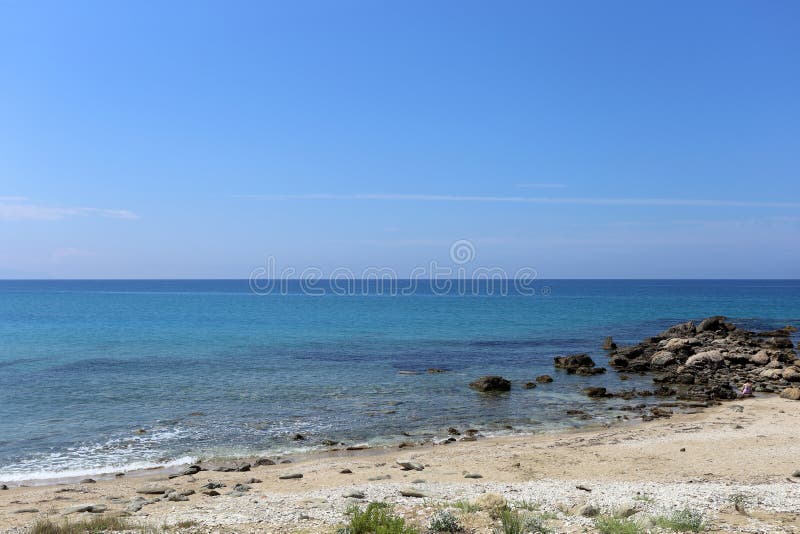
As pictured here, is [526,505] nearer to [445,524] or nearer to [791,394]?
[445,524]

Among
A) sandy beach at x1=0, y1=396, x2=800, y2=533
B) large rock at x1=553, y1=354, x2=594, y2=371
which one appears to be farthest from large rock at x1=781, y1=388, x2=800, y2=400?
large rock at x1=553, y1=354, x2=594, y2=371

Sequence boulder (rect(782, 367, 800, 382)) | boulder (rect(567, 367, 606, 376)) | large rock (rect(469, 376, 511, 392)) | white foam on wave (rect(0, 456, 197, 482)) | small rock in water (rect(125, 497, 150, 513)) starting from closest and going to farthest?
1. small rock in water (rect(125, 497, 150, 513))
2. white foam on wave (rect(0, 456, 197, 482))
3. large rock (rect(469, 376, 511, 392))
4. boulder (rect(782, 367, 800, 382))
5. boulder (rect(567, 367, 606, 376))

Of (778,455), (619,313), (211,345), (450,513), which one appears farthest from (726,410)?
(619,313)

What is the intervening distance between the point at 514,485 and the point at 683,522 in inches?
185

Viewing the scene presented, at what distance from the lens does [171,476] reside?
52.9 feet

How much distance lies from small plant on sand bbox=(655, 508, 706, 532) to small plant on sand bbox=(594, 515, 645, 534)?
1.49 ft

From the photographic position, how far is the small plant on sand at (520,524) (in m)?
9.10

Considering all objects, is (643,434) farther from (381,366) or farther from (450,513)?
(381,366)

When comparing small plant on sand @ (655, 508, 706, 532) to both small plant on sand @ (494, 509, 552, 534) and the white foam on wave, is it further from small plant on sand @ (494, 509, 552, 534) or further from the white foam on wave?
the white foam on wave

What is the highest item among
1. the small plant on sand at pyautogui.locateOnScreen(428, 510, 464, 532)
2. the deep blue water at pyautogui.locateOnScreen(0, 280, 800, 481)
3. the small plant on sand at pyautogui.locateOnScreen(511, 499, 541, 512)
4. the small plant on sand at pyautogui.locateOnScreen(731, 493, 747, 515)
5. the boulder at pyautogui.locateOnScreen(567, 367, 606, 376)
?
the small plant on sand at pyautogui.locateOnScreen(428, 510, 464, 532)

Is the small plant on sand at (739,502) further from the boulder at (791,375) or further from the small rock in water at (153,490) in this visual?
the boulder at (791,375)

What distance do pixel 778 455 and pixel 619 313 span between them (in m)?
70.0

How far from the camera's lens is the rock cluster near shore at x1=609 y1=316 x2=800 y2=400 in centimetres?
2897

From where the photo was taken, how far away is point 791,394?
25.6 m
